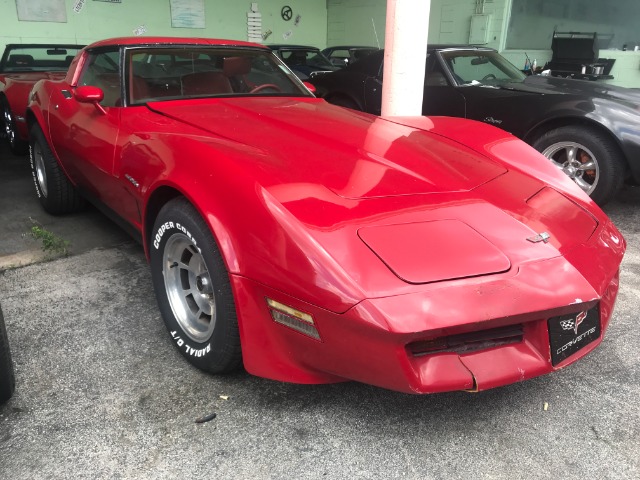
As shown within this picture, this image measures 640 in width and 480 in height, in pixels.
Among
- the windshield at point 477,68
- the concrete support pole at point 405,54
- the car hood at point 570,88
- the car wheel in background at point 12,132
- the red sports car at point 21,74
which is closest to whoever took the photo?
the concrete support pole at point 405,54

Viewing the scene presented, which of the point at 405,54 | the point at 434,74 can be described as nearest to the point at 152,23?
the point at 434,74

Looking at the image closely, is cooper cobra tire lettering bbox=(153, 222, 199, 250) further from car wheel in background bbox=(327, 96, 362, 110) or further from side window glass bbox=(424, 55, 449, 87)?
car wheel in background bbox=(327, 96, 362, 110)

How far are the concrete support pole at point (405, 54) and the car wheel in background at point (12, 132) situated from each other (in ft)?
13.8

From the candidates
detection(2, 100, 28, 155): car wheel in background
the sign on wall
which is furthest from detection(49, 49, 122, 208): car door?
the sign on wall

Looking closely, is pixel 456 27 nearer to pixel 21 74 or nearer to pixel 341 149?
pixel 21 74

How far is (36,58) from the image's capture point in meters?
6.64

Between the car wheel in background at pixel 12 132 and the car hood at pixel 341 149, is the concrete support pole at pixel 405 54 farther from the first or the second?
the car wheel in background at pixel 12 132

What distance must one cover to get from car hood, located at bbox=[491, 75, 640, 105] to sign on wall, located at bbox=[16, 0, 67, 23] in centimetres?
1024

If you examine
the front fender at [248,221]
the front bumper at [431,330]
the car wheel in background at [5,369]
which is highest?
the front fender at [248,221]

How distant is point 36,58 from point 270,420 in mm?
6513

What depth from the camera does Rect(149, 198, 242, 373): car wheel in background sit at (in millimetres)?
1836

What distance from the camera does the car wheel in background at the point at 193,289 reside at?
72.3 inches

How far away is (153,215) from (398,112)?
2521mm

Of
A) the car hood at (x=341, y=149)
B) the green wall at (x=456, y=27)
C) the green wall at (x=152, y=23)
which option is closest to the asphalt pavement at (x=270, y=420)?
the car hood at (x=341, y=149)
